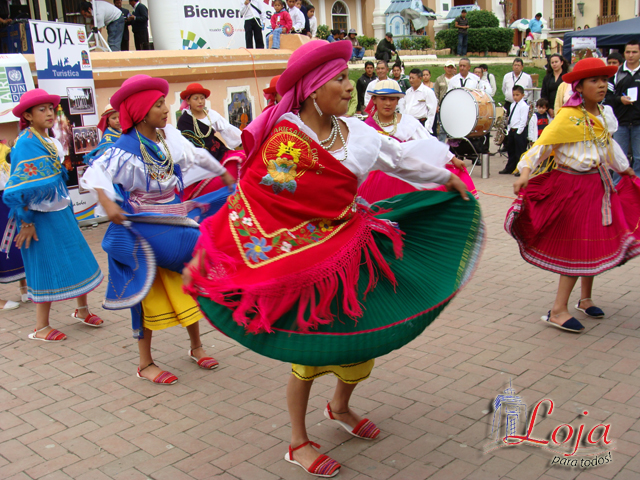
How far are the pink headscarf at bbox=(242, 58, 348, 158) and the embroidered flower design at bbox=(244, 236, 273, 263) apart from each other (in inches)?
17.6

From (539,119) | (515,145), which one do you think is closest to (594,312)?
(539,119)

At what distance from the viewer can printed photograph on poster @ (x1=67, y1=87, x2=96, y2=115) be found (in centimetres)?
899

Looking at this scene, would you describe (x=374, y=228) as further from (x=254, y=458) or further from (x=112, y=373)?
(x=112, y=373)

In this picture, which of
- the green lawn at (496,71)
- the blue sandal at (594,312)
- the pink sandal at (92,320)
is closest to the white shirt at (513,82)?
the green lawn at (496,71)

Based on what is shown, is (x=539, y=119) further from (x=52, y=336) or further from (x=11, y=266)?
(x=52, y=336)

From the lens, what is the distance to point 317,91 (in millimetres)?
3016

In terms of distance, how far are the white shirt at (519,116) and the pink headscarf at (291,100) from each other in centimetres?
1012

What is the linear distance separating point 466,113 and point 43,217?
9.06m

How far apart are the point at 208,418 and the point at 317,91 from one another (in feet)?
7.07

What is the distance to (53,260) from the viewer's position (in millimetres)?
5328

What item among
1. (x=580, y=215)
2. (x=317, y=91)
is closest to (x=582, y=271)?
(x=580, y=215)

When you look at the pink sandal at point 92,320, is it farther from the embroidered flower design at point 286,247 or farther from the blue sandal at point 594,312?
the blue sandal at point 594,312

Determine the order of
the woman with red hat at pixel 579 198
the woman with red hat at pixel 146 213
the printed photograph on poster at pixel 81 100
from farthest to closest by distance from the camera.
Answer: the printed photograph on poster at pixel 81 100, the woman with red hat at pixel 579 198, the woman with red hat at pixel 146 213

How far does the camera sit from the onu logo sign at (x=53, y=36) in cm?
848
